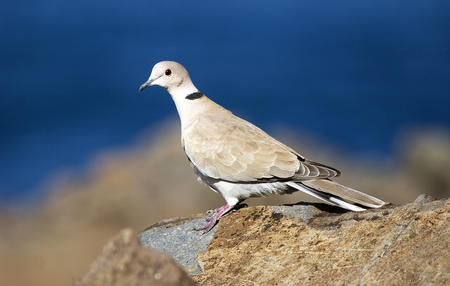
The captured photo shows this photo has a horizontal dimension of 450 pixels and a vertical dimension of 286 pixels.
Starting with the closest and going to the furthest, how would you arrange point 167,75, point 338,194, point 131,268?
point 131,268 < point 338,194 < point 167,75

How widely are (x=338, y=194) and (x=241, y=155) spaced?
1093 millimetres

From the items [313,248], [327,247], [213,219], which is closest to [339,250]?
[327,247]

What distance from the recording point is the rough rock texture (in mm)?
4930

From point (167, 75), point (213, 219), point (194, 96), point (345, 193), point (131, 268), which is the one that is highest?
point (167, 75)

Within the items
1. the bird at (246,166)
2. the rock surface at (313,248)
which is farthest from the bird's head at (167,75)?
the rock surface at (313,248)

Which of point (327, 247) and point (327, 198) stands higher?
point (327, 198)

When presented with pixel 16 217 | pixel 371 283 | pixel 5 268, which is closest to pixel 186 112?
pixel 371 283

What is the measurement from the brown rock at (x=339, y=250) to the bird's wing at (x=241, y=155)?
19.4 inches

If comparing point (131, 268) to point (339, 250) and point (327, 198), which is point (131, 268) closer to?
point (339, 250)

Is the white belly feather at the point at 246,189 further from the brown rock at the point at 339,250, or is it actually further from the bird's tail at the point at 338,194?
the brown rock at the point at 339,250

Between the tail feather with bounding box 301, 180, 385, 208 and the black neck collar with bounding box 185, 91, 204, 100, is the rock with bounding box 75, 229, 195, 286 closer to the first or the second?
the tail feather with bounding box 301, 180, 385, 208

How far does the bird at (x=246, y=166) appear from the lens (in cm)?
629

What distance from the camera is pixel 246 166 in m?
6.50

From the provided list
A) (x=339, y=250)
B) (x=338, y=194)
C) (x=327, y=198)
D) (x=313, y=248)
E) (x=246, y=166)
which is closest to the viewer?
(x=339, y=250)
